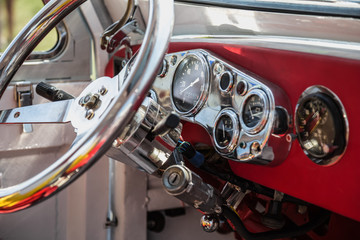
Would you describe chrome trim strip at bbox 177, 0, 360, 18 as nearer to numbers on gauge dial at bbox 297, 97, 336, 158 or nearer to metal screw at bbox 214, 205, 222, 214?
numbers on gauge dial at bbox 297, 97, 336, 158

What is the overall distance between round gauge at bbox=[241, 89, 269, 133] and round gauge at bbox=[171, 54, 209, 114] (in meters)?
0.16

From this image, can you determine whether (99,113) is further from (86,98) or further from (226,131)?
(226,131)

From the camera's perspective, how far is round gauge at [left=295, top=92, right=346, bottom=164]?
0.93m

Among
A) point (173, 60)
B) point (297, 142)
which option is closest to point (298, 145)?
point (297, 142)

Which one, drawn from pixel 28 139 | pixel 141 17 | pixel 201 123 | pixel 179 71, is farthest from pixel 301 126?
pixel 28 139

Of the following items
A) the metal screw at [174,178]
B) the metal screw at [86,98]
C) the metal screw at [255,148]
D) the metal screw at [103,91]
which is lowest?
the metal screw at [174,178]

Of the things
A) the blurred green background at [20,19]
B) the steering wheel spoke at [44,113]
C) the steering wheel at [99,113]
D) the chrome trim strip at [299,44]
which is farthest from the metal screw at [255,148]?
the blurred green background at [20,19]

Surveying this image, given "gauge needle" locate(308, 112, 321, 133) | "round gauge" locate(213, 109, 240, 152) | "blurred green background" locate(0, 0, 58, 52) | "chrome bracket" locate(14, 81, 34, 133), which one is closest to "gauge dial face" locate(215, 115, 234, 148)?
"round gauge" locate(213, 109, 240, 152)

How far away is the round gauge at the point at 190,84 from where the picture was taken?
1.26 m

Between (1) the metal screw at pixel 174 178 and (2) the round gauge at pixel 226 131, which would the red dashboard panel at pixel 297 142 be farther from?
(1) the metal screw at pixel 174 178

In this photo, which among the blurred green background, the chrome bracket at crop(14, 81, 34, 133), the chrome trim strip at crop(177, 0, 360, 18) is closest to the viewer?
the chrome trim strip at crop(177, 0, 360, 18)

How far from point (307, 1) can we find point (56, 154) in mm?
1102

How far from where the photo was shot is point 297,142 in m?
1.04

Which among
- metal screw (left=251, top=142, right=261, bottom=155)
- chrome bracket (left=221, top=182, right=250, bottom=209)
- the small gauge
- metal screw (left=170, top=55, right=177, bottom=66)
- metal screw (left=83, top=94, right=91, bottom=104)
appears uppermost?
metal screw (left=170, top=55, right=177, bottom=66)
